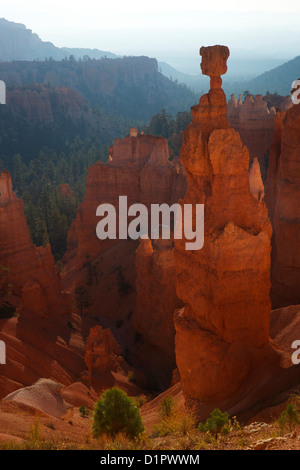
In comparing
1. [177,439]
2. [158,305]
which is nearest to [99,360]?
[158,305]

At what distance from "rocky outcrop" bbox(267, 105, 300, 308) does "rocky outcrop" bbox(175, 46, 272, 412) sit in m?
6.57

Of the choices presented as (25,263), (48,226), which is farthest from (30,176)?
(25,263)

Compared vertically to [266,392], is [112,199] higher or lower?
higher

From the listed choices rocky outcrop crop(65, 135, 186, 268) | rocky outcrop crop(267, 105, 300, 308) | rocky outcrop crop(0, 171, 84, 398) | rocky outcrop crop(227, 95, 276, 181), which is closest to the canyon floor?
rocky outcrop crop(0, 171, 84, 398)

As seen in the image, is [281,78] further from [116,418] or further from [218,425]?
[116,418]

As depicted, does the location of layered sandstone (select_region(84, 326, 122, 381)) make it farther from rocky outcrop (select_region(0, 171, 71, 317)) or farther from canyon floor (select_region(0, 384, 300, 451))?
canyon floor (select_region(0, 384, 300, 451))

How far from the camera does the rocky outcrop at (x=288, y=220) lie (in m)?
16.5

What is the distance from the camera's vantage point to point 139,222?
31.3 metres

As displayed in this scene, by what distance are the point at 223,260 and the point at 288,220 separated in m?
7.95

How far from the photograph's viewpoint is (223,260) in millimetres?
9906

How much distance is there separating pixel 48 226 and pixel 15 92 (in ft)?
174

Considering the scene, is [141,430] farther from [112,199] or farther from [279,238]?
[112,199]

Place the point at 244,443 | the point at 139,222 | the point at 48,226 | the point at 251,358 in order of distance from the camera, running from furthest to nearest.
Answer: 1. the point at 48,226
2. the point at 139,222
3. the point at 251,358
4. the point at 244,443

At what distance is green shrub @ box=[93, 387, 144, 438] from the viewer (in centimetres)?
755
